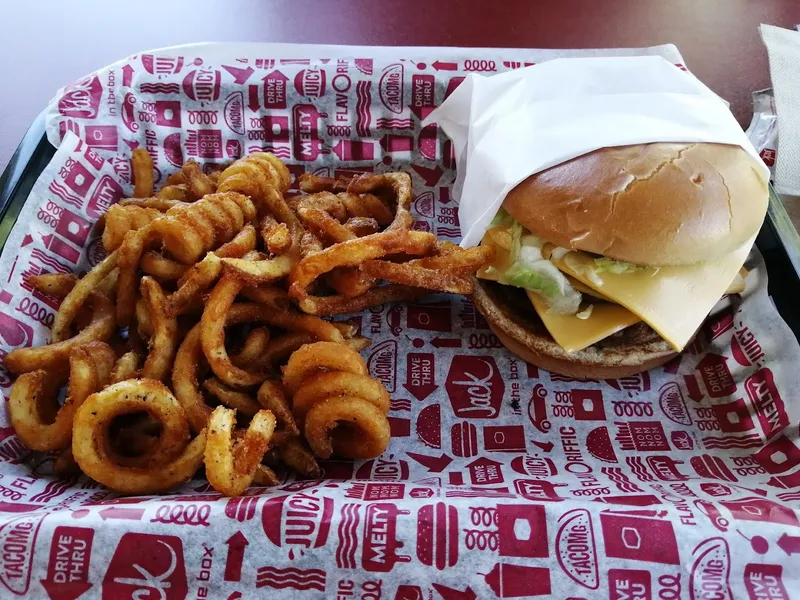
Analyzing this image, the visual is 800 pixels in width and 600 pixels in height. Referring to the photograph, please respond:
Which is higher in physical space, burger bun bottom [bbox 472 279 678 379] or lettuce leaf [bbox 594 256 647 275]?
lettuce leaf [bbox 594 256 647 275]

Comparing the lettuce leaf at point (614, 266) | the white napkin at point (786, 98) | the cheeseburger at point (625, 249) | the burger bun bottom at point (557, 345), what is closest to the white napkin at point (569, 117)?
the cheeseburger at point (625, 249)

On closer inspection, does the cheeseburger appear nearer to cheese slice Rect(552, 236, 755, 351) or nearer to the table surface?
cheese slice Rect(552, 236, 755, 351)

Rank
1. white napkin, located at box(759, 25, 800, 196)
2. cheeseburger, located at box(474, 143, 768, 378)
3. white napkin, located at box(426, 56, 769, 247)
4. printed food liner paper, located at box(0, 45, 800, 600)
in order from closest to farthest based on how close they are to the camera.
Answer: printed food liner paper, located at box(0, 45, 800, 600), cheeseburger, located at box(474, 143, 768, 378), white napkin, located at box(426, 56, 769, 247), white napkin, located at box(759, 25, 800, 196)

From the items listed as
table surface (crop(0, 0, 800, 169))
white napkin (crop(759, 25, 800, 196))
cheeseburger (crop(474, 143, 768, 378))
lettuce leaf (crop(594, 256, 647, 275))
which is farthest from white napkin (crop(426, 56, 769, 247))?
table surface (crop(0, 0, 800, 169))

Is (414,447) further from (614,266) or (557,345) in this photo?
(614,266)

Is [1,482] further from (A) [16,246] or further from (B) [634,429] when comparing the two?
(B) [634,429]
